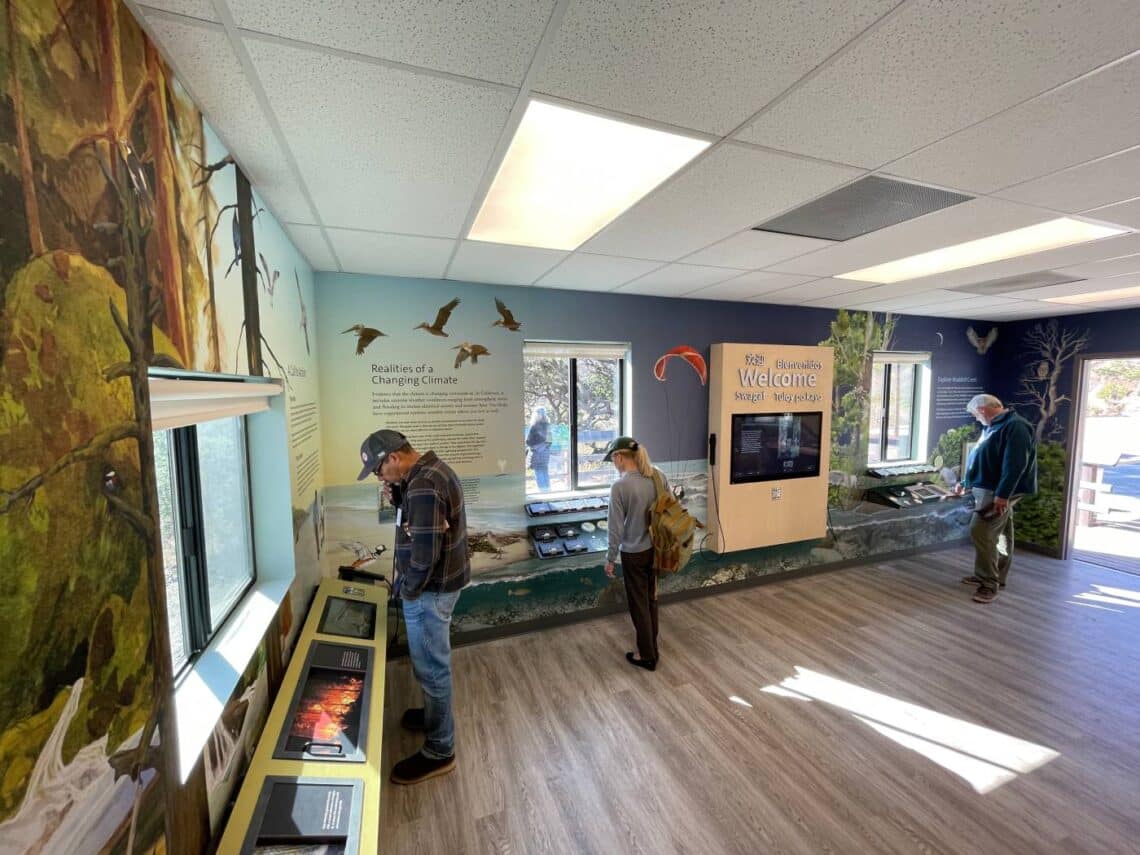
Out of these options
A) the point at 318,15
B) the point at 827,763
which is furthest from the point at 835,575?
the point at 318,15

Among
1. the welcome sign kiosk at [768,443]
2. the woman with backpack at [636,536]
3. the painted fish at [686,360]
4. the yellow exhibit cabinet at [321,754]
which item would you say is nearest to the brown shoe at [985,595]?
the welcome sign kiosk at [768,443]

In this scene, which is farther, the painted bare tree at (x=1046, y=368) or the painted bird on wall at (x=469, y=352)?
the painted bare tree at (x=1046, y=368)

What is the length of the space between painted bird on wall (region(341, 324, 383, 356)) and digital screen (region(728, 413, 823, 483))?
2.88 meters

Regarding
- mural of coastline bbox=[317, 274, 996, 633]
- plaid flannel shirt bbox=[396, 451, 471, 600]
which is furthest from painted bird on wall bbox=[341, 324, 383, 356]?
plaid flannel shirt bbox=[396, 451, 471, 600]

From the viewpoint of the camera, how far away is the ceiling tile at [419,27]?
0.91m

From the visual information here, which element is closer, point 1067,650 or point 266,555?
point 266,555

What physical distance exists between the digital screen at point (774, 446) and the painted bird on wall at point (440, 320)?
245 cm

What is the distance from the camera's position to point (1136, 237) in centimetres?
234

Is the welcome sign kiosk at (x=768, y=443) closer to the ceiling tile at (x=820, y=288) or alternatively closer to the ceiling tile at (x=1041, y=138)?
the ceiling tile at (x=820, y=288)

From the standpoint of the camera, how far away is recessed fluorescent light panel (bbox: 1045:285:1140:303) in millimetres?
3672

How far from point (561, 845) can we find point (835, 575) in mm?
3864

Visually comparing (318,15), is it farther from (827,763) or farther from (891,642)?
(891,642)

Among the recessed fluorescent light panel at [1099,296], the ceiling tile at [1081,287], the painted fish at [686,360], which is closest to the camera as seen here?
the ceiling tile at [1081,287]

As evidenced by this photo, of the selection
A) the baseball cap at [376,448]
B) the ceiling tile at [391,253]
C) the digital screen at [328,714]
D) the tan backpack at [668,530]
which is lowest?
the digital screen at [328,714]
